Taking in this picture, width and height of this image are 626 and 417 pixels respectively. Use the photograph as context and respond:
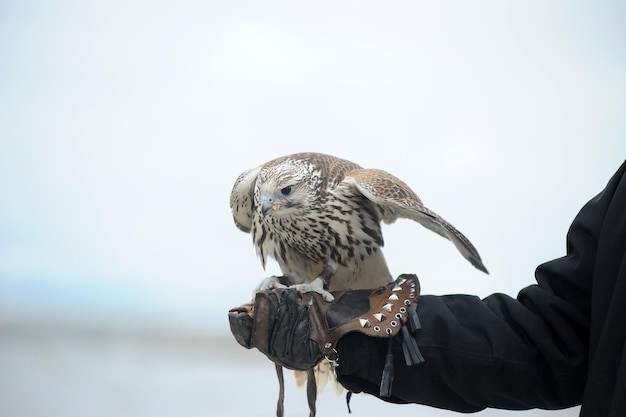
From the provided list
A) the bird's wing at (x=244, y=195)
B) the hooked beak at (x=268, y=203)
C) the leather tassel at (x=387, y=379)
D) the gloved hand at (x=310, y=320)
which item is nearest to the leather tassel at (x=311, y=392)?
the gloved hand at (x=310, y=320)

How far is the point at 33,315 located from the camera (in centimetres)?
238

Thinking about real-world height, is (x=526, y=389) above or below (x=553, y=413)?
above

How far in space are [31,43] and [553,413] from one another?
7.71 ft

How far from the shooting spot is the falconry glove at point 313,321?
3.44 ft

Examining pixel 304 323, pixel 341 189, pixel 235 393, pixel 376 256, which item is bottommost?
pixel 235 393

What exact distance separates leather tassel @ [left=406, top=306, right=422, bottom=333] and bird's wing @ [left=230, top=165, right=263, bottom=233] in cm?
64

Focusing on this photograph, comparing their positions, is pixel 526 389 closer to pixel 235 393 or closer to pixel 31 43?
pixel 235 393

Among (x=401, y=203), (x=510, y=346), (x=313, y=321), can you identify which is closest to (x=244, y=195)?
(x=401, y=203)

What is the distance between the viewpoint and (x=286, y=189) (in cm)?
140

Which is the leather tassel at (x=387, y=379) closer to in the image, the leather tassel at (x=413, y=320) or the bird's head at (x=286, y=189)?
the leather tassel at (x=413, y=320)

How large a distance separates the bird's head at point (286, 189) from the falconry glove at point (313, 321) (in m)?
0.32

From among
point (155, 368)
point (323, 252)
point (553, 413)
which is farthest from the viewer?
point (155, 368)

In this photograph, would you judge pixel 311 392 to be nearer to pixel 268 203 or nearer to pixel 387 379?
pixel 387 379

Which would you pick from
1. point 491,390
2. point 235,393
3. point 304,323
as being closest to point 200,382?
point 235,393
